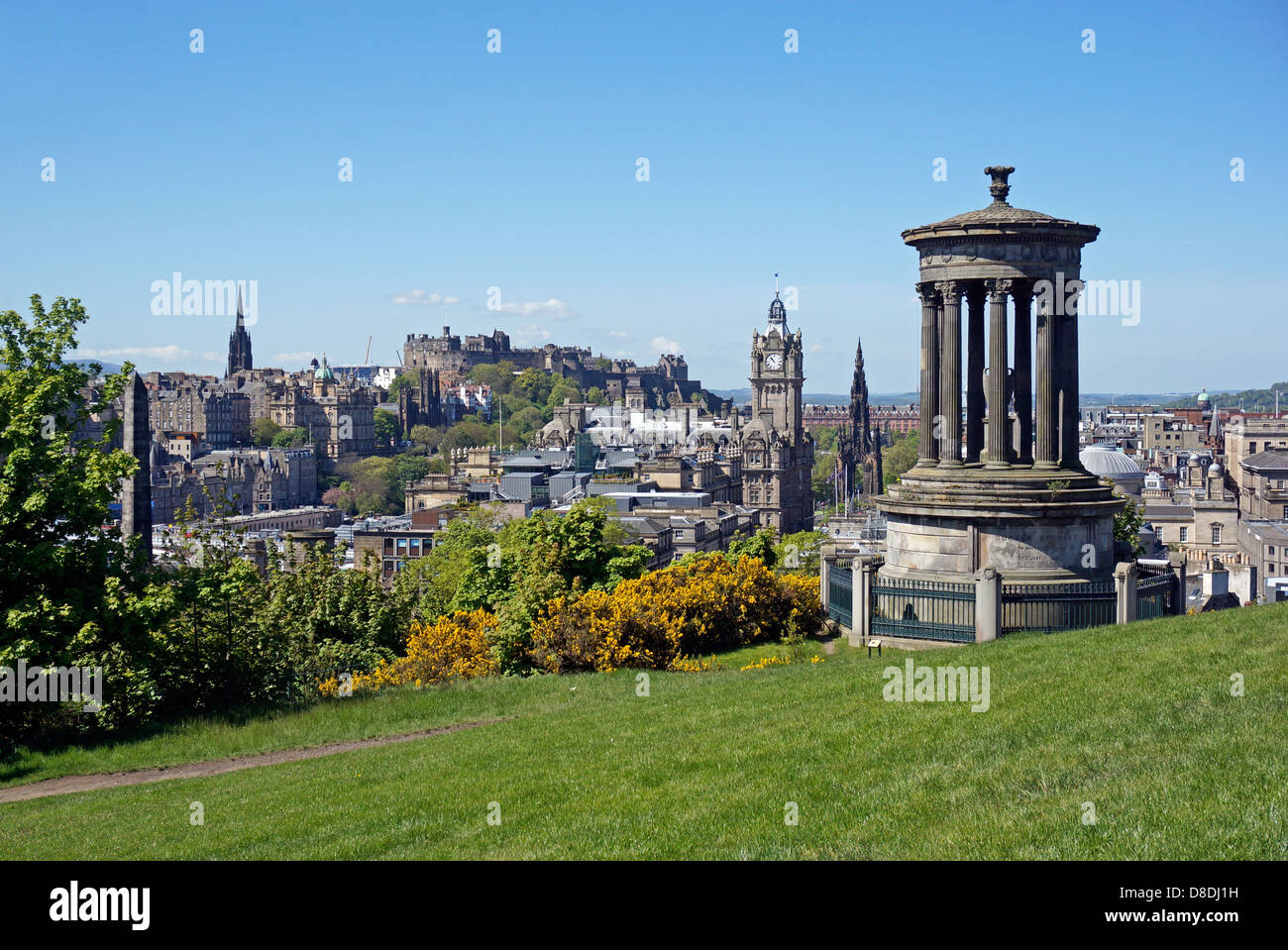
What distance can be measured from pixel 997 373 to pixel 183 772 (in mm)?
16073

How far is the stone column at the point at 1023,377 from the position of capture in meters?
25.8

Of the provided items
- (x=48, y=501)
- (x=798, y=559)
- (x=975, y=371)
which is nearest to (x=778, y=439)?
(x=798, y=559)

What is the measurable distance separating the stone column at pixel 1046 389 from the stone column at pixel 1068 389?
0.23 m

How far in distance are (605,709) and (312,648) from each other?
1316 cm

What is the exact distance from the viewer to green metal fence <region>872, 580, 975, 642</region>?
76.3ft

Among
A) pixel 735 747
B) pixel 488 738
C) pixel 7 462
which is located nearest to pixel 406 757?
pixel 488 738

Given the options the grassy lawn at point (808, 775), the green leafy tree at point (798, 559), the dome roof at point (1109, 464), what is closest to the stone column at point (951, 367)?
the grassy lawn at point (808, 775)

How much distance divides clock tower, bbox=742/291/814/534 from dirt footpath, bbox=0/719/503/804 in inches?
4555

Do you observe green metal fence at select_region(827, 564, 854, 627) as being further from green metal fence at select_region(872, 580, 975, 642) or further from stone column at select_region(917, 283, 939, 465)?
stone column at select_region(917, 283, 939, 465)

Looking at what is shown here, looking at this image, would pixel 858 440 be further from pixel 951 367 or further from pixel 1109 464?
pixel 951 367

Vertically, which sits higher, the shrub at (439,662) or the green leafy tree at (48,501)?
the green leafy tree at (48,501)

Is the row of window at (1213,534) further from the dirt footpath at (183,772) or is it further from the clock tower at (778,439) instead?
the dirt footpath at (183,772)

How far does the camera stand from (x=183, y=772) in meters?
18.4
